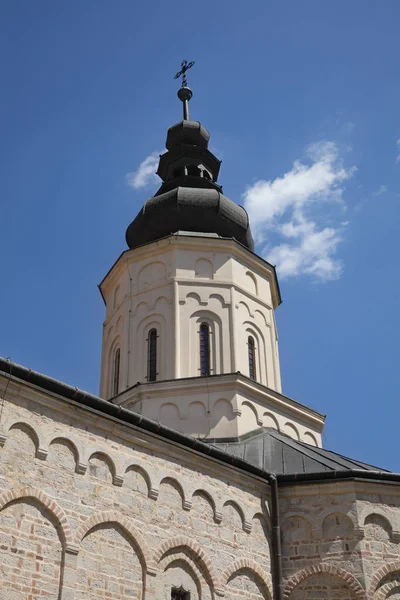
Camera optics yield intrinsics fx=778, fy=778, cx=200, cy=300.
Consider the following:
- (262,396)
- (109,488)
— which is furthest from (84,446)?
(262,396)

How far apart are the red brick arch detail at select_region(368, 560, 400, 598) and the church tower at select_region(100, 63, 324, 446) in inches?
178

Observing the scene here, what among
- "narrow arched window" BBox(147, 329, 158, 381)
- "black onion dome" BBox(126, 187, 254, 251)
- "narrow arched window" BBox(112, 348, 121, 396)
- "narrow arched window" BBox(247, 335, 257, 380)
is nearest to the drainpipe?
"narrow arched window" BBox(247, 335, 257, 380)

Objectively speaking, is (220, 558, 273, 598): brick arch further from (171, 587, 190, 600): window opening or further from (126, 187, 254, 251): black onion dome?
(126, 187, 254, 251): black onion dome

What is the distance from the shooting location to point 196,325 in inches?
704

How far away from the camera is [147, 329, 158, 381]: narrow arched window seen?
17.5 meters

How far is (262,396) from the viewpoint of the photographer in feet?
55.9

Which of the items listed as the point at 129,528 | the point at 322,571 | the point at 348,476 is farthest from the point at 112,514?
the point at 348,476

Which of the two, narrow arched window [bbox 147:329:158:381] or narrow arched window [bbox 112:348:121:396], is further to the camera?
narrow arched window [bbox 112:348:121:396]

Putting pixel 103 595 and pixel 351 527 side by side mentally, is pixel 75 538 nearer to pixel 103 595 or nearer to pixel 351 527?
pixel 103 595

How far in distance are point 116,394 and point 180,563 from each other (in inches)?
261

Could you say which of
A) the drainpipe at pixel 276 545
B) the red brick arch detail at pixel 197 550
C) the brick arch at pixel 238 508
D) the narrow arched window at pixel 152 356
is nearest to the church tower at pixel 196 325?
the narrow arched window at pixel 152 356

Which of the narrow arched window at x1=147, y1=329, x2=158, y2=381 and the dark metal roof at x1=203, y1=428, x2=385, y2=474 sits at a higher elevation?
the narrow arched window at x1=147, y1=329, x2=158, y2=381

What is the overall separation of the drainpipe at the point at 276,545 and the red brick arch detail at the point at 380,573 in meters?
1.43

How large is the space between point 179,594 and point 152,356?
274 inches
